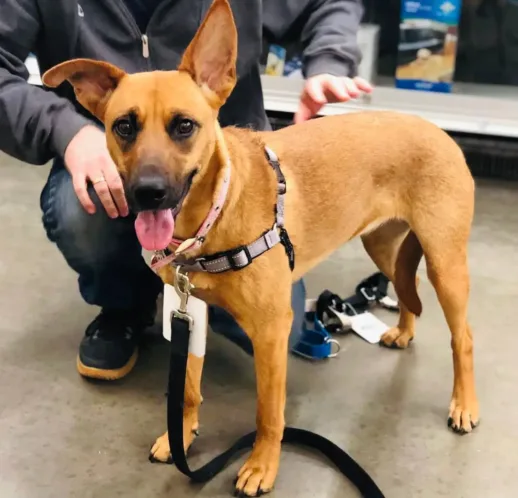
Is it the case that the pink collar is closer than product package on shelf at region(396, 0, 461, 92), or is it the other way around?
the pink collar

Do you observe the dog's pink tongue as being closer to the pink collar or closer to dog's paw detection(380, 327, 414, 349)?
the pink collar

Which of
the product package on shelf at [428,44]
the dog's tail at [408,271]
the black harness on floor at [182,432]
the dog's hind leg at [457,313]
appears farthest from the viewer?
the product package on shelf at [428,44]

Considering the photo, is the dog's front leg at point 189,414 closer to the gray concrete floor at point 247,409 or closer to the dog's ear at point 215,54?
the gray concrete floor at point 247,409

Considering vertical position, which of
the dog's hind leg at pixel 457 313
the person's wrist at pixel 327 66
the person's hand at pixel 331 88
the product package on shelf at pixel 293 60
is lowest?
the dog's hind leg at pixel 457 313

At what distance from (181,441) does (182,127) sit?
1.93 ft

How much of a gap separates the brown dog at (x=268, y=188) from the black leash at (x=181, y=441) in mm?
66

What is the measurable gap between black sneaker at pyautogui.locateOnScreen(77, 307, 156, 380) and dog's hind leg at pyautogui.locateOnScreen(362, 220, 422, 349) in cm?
66

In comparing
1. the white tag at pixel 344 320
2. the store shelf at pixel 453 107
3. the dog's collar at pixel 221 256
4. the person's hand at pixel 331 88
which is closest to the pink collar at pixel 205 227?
the dog's collar at pixel 221 256

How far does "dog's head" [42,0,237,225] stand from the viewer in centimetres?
110

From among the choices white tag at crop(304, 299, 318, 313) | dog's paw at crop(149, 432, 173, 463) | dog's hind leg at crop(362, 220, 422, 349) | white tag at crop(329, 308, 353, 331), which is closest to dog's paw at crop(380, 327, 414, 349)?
dog's hind leg at crop(362, 220, 422, 349)

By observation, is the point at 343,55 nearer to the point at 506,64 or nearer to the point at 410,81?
the point at 410,81

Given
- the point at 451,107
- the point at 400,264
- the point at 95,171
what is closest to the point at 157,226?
the point at 95,171

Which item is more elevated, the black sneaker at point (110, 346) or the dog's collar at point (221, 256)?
the dog's collar at point (221, 256)

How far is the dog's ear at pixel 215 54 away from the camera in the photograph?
44.7 inches
